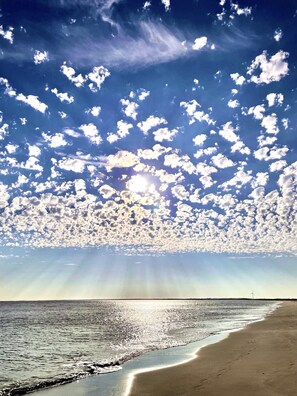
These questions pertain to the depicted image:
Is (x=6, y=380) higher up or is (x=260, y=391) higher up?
(x=260, y=391)

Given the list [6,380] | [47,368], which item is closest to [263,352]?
[47,368]

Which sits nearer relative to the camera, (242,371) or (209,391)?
(209,391)

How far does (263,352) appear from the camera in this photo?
2164cm

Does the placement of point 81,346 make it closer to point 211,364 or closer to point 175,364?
point 175,364

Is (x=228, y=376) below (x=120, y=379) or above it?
above

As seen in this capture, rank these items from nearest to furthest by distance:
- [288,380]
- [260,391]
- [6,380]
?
[260,391]
[288,380]
[6,380]

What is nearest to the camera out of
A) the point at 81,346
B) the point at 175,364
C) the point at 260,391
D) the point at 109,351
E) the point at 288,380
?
the point at 260,391

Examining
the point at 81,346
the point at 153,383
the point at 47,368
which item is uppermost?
the point at 153,383

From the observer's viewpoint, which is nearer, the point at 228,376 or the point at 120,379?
the point at 228,376

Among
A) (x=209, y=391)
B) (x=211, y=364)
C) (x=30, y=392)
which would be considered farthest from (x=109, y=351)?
(x=209, y=391)

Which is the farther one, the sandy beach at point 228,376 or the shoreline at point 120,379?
the shoreline at point 120,379

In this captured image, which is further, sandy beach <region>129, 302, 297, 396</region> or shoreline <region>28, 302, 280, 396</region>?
shoreline <region>28, 302, 280, 396</region>

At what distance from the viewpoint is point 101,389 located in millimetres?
14328

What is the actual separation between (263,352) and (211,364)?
476 centimetres
